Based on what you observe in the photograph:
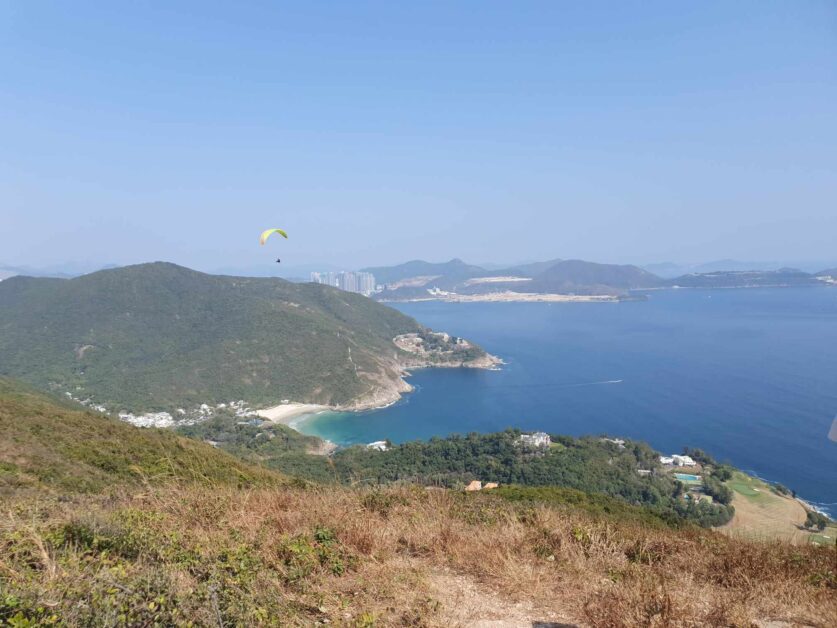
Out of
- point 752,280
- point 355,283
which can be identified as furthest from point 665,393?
point 355,283

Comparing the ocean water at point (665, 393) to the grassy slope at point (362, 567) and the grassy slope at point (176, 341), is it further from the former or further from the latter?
the grassy slope at point (362, 567)

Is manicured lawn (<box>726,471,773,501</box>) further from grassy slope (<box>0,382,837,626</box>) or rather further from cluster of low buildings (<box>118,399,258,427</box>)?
cluster of low buildings (<box>118,399,258,427</box>)

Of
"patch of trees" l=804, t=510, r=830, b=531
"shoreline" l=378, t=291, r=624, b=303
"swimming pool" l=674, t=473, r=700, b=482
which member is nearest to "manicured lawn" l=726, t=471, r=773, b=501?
"swimming pool" l=674, t=473, r=700, b=482

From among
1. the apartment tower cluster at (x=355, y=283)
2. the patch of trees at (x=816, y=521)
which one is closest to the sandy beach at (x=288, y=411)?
the patch of trees at (x=816, y=521)

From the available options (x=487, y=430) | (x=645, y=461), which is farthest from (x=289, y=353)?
(x=645, y=461)

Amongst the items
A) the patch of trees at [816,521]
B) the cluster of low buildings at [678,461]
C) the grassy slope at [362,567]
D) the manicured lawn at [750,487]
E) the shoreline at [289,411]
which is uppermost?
the grassy slope at [362,567]

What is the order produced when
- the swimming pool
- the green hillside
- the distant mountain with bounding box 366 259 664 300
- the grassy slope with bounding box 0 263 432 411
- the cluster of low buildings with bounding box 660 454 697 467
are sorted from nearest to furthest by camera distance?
the green hillside < the swimming pool < the cluster of low buildings with bounding box 660 454 697 467 < the grassy slope with bounding box 0 263 432 411 < the distant mountain with bounding box 366 259 664 300
